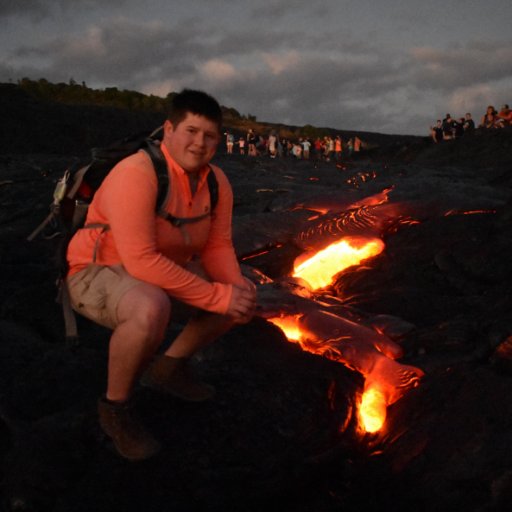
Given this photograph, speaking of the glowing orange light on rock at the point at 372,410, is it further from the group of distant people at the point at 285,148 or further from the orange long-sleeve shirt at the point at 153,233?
the group of distant people at the point at 285,148

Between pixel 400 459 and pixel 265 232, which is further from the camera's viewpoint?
pixel 265 232

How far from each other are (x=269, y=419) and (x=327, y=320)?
1.49 m

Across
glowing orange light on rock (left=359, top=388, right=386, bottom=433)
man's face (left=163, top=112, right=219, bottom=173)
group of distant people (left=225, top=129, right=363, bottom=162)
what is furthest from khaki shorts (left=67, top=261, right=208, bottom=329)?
group of distant people (left=225, top=129, right=363, bottom=162)

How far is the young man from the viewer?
2.61 m

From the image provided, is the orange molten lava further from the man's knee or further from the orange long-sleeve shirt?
the man's knee

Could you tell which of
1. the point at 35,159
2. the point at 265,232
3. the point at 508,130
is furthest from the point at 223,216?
the point at 508,130

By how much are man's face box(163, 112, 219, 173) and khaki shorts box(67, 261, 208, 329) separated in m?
0.60

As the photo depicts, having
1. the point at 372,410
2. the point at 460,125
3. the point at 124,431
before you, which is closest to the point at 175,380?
the point at 124,431

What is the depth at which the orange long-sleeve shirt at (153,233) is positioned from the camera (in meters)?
2.60

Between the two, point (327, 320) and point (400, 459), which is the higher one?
point (327, 320)

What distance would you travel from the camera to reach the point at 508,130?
20.3 m

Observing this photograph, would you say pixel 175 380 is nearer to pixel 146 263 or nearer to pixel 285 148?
pixel 146 263

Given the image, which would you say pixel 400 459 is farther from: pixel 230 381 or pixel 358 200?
pixel 358 200

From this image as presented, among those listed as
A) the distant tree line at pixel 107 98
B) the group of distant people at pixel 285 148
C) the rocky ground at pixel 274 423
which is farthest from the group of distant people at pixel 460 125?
the rocky ground at pixel 274 423
